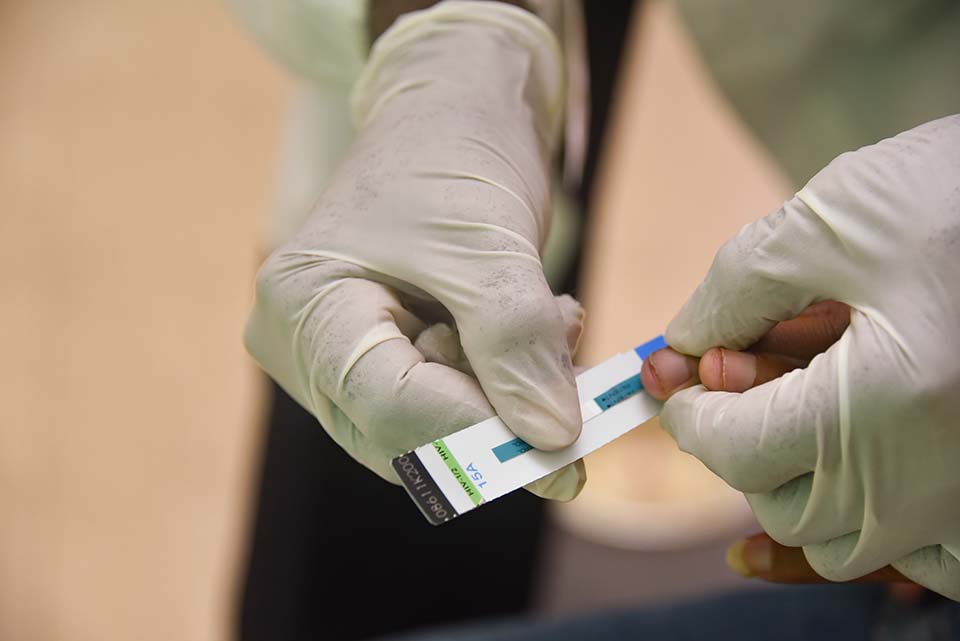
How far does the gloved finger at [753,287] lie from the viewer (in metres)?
0.58

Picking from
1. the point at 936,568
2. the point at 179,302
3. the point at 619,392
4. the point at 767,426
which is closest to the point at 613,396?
the point at 619,392

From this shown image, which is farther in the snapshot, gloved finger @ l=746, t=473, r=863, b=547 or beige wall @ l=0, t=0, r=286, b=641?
beige wall @ l=0, t=0, r=286, b=641

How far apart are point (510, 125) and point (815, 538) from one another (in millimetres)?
381

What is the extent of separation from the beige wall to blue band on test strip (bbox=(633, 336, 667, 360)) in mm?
1063

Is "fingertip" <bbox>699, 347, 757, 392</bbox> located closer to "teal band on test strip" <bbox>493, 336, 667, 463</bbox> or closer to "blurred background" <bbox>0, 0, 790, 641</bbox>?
"teal band on test strip" <bbox>493, 336, 667, 463</bbox>

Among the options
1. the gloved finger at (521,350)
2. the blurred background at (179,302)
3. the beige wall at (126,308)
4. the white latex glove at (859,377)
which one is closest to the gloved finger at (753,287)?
the white latex glove at (859,377)

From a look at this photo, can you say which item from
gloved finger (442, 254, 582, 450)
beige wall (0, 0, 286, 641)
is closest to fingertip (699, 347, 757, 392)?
gloved finger (442, 254, 582, 450)

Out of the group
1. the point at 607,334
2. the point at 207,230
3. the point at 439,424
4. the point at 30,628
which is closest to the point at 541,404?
the point at 439,424

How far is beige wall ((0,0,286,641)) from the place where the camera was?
5.27 feet

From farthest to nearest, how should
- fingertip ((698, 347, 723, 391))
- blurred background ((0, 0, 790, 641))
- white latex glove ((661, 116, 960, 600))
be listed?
blurred background ((0, 0, 790, 641)), fingertip ((698, 347, 723, 391)), white latex glove ((661, 116, 960, 600))

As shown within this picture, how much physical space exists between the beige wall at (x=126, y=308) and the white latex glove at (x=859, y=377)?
115 cm

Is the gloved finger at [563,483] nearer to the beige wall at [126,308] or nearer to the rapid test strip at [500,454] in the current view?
the rapid test strip at [500,454]

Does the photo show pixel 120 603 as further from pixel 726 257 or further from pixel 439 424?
pixel 726 257

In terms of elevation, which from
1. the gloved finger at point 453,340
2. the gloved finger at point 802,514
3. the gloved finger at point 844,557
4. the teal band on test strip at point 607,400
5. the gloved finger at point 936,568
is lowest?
A: the gloved finger at point 936,568
